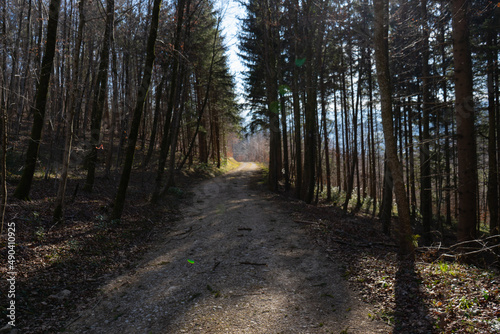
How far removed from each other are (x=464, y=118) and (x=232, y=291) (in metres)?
6.89

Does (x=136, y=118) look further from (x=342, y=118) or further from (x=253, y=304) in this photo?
(x=342, y=118)

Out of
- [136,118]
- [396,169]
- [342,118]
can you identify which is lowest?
[396,169]

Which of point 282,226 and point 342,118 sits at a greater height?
point 342,118

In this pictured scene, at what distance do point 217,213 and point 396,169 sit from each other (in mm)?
7758

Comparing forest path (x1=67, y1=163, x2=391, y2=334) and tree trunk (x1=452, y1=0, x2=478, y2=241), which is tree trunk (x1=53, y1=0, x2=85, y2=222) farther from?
tree trunk (x1=452, y1=0, x2=478, y2=241)

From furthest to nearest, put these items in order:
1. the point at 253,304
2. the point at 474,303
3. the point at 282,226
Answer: the point at 282,226 < the point at 253,304 < the point at 474,303

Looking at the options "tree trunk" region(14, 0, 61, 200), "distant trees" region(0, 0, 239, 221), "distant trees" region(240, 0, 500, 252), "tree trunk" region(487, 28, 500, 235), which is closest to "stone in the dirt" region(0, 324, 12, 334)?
"distant trees" region(0, 0, 239, 221)

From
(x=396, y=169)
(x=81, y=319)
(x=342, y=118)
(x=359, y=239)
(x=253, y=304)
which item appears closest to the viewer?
(x=81, y=319)

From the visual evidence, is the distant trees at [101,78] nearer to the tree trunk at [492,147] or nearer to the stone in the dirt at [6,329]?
the stone in the dirt at [6,329]

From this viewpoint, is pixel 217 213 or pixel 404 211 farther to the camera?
pixel 217 213

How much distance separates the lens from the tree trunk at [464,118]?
6.73 meters

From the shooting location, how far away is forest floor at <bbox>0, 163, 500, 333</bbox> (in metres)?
4.26

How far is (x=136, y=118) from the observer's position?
9.27 meters

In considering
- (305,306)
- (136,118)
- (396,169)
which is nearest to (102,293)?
(305,306)
